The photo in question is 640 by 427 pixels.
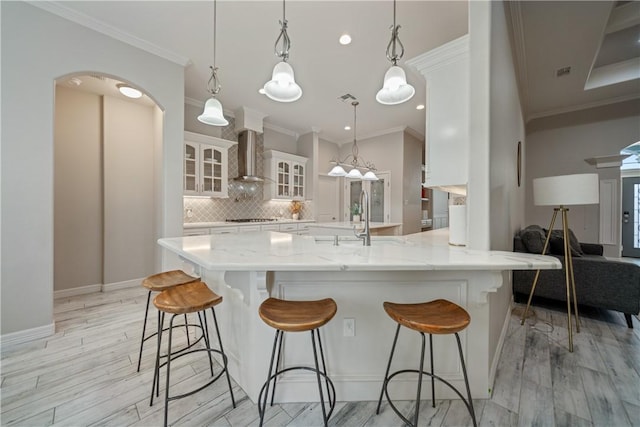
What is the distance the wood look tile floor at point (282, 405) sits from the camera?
1465mm

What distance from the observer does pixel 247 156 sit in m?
4.88

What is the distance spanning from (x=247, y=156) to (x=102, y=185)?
2.25 metres

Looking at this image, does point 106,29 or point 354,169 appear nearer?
point 106,29

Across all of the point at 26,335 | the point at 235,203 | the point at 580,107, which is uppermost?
the point at 580,107

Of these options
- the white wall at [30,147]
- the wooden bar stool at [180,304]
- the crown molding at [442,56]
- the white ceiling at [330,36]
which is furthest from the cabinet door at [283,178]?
the wooden bar stool at [180,304]

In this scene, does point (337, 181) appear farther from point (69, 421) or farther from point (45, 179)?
point (69, 421)

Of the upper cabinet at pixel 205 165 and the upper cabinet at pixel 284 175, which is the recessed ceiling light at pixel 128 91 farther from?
the upper cabinet at pixel 284 175

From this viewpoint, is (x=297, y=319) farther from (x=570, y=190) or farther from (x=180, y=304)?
(x=570, y=190)

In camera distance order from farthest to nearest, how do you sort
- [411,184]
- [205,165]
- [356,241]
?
[411,184] → [205,165] → [356,241]

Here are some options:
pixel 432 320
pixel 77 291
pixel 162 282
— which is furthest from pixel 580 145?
pixel 77 291

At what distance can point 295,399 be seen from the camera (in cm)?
159

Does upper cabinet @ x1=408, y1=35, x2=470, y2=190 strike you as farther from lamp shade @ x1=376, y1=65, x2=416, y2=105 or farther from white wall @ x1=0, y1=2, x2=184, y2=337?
white wall @ x1=0, y1=2, x2=184, y2=337

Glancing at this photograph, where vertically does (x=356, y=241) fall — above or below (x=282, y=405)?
above

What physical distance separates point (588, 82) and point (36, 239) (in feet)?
26.2
